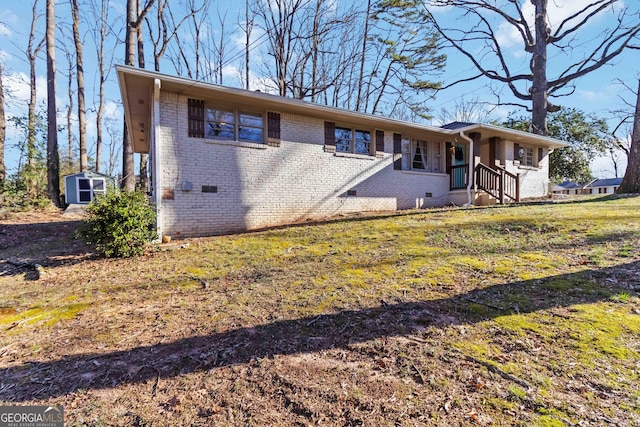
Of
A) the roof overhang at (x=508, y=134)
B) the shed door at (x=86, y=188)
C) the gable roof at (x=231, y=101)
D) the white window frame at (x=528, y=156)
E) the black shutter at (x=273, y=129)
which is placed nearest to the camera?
the gable roof at (x=231, y=101)

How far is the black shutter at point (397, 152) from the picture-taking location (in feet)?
36.2

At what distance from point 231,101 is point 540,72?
1711 cm

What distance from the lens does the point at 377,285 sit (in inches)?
147

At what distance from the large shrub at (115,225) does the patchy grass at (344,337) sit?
1.69 feet

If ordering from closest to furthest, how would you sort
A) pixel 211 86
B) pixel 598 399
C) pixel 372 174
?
pixel 598 399, pixel 211 86, pixel 372 174

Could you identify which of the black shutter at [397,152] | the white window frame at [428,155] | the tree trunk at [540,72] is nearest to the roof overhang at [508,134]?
the white window frame at [428,155]

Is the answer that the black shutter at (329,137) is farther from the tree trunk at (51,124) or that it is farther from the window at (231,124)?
the tree trunk at (51,124)

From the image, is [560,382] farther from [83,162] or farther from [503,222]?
[83,162]

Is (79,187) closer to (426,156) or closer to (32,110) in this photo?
(32,110)

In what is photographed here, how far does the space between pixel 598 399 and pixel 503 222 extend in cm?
511

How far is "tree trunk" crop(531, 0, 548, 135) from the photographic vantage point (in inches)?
638

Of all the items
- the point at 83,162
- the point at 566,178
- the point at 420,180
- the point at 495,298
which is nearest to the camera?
the point at 495,298

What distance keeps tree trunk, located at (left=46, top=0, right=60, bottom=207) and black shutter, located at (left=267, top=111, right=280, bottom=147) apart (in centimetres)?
1034

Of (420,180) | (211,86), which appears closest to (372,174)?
(420,180)
